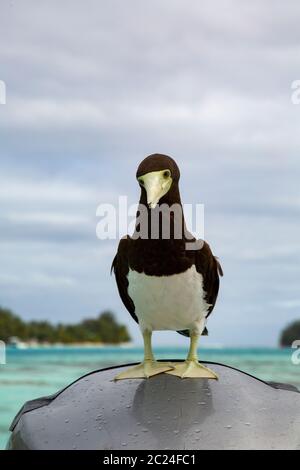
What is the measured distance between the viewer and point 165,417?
274 cm

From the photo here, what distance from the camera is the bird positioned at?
3404 millimetres

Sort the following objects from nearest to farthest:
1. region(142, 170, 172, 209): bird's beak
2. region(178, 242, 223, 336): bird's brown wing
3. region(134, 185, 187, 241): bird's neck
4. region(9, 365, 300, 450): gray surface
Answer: region(9, 365, 300, 450): gray surface < region(142, 170, 172, 209): bird's beak < region(134, 185, 187, 241): bird's neck < region(178, 242, 223, 336): bird's brown wing

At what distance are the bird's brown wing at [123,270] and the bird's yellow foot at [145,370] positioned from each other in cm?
36

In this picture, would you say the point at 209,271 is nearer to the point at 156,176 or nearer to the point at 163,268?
the point at 163,268

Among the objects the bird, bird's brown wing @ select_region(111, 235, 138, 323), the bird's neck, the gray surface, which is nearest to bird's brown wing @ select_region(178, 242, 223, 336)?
the bird

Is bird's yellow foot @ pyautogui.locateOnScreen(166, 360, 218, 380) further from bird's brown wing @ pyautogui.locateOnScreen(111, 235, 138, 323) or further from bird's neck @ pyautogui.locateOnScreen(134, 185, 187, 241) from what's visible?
bird's neck @ pyautogui.locateOnScreen(134, 185, 187, 241)

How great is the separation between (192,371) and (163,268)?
0.46 m

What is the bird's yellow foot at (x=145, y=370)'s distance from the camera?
3389mm

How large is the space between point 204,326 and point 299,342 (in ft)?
1.62

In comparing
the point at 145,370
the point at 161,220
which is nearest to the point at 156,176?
the point at 161,220

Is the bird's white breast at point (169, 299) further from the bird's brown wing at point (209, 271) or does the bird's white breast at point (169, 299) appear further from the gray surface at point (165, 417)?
the gray surface at point (165, 417)

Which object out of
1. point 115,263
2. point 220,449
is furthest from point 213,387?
point 115,263

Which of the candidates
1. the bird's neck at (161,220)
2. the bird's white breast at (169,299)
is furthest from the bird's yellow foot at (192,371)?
the bird's neck at (161,220)

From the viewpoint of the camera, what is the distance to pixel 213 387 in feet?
10.3
